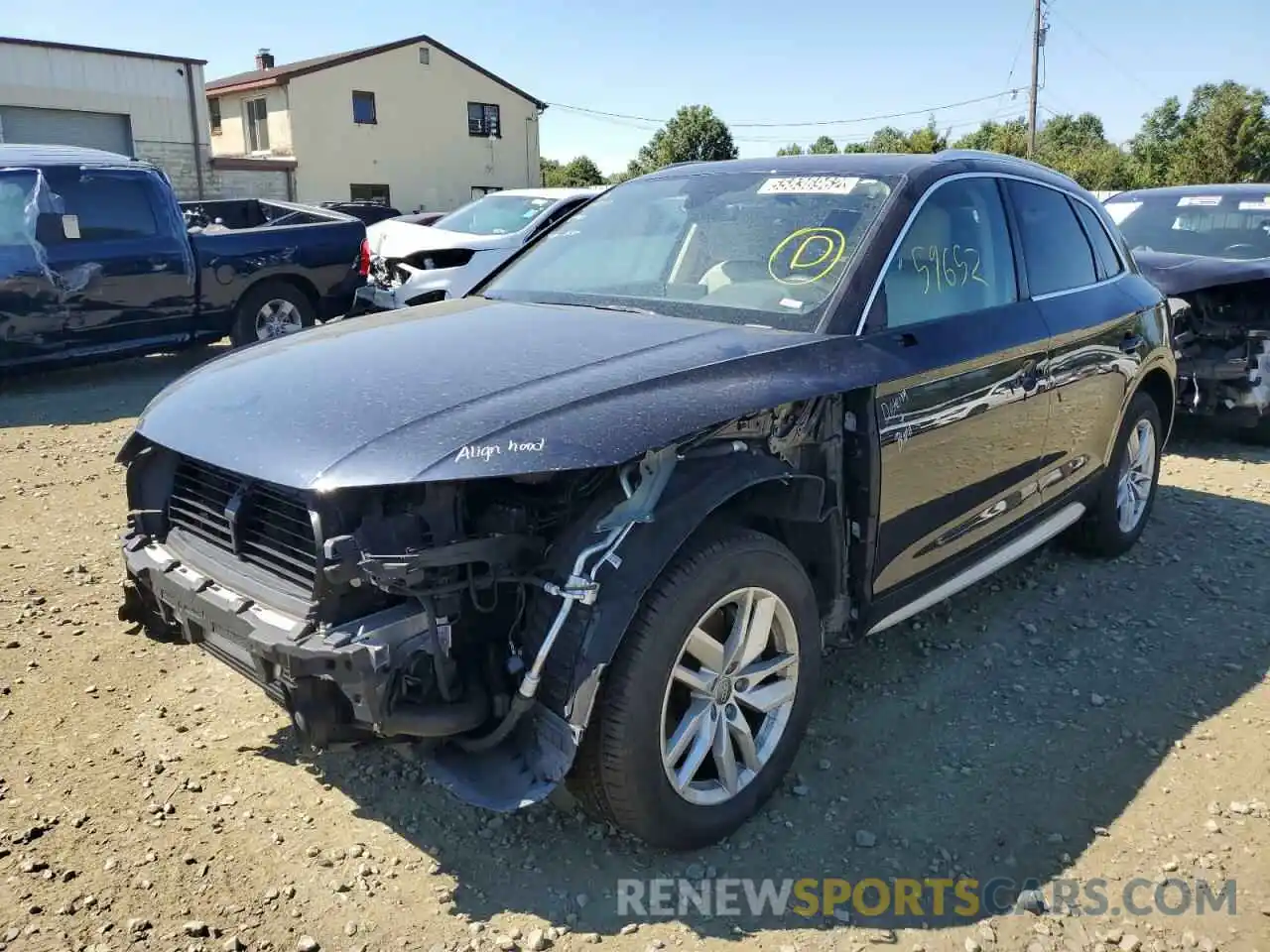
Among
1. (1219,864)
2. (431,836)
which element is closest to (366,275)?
(431,836)

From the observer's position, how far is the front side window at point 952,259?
336 cm

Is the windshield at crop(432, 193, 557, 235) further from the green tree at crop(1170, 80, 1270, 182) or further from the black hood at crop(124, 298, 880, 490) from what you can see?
the green tree at crop(1170, 80, 1270, 182)

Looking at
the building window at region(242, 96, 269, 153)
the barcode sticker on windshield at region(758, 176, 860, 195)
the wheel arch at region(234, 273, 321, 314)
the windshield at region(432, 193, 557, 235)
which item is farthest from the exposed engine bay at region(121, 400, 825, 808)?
the building window at region(242, 96, 269, 153)

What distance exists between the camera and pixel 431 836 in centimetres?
289

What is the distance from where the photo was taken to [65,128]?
25453mm

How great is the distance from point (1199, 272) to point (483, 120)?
32863 millimetres

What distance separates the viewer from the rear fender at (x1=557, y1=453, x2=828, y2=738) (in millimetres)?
2400

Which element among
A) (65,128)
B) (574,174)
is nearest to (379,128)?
(65,128)

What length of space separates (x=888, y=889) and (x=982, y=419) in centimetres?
165

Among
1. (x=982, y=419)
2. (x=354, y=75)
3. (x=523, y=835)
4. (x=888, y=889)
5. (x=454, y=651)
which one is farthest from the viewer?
(x=354, y=75)

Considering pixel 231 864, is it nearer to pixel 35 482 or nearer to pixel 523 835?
pixel 523 835

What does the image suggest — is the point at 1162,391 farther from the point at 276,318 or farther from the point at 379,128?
the point at 379,128

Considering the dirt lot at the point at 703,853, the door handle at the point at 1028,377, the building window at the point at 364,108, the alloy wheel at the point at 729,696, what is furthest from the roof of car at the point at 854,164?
the building window at the point at 364,108

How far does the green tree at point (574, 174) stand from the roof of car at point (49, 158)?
39538 millimetres
